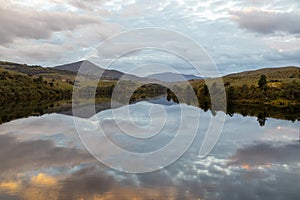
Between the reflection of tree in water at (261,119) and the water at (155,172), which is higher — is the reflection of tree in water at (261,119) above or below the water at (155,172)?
above

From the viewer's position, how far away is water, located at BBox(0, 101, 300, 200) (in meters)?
19.0

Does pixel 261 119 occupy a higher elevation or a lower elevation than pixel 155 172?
higher

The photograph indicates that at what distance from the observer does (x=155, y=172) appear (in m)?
23.3

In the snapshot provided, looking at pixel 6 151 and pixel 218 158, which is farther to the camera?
pixel 6 151

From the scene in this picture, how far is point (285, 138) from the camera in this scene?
39.0 metres

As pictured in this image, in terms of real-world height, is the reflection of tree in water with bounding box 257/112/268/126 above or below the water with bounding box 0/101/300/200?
above

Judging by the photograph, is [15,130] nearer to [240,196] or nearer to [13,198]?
[13,198]

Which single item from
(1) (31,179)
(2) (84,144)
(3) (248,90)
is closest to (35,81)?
(3) (248,90)

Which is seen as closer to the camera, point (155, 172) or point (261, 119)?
point (155, 172)

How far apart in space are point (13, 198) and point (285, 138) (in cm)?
3306

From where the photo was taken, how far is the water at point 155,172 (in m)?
19.0

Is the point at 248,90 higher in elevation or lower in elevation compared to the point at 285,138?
higher

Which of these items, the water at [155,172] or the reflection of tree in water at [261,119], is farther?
the reflection of tree in water at [261,119]

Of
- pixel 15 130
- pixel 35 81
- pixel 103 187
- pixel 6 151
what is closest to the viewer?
pixel 103 187
